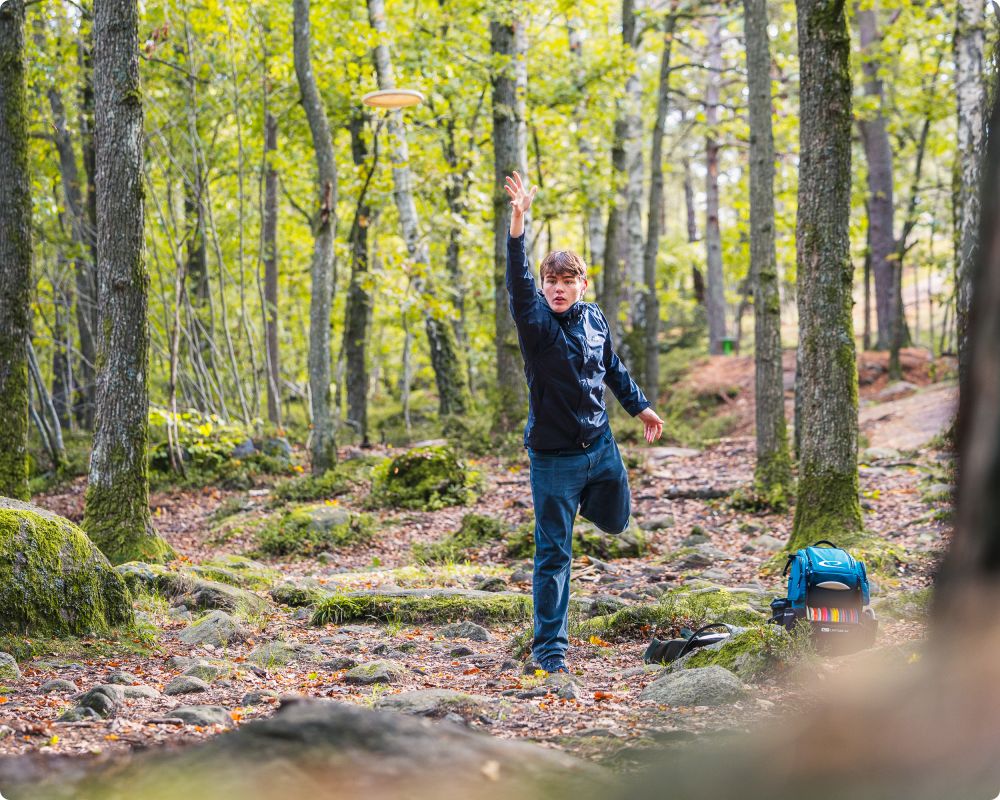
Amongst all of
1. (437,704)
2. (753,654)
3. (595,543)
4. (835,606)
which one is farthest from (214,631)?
(595,543)

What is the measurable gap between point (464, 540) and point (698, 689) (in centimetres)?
595

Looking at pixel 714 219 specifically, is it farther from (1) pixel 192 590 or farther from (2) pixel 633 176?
(1) pixel 192 590

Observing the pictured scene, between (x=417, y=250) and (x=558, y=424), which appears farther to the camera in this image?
(x=417, y=250)

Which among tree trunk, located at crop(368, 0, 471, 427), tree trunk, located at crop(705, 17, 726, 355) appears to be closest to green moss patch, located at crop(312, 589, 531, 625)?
tree trunk, located at crop(368, 0, 471, 427)

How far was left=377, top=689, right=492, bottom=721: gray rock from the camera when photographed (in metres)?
3.93

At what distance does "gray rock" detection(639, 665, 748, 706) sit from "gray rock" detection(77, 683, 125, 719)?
2.43 meters

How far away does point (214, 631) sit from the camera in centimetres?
613

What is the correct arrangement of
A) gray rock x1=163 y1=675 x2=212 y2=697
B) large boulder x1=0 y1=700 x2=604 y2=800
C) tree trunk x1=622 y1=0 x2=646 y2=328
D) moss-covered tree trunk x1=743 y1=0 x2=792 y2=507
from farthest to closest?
tree trunk x1=622 y1=0 x2=646 y2=328 → moss-covered tree trunk x1=743 y1=0 x2=792 y2=507 → gray rock x1=163 y1=675 x2=212 y2=697 → large boulder x1=0 y1=700 x2=604 y2=800

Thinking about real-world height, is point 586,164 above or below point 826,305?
above

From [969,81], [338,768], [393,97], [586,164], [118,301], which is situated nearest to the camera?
[338,768]

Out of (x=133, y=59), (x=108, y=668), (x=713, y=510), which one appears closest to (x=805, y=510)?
(x=713, y=510)

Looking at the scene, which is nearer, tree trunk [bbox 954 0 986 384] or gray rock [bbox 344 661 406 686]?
gray rock [bbox 344 661 406 686]

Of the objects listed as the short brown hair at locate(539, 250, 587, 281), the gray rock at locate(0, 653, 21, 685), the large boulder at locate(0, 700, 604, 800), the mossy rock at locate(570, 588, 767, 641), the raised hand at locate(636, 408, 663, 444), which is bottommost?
the mossy rock at locate(570, 588, 767, 641)

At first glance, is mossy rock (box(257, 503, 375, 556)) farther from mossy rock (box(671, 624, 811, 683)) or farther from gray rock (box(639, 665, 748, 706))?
gray rock (box(639, 665, 748, 706))
